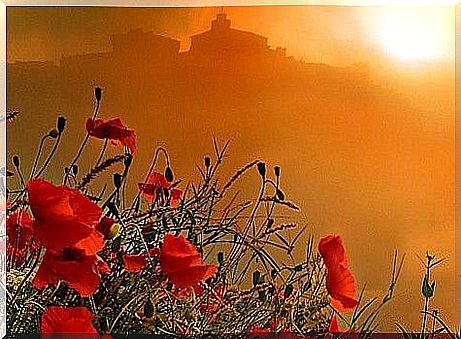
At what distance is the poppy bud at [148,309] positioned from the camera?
181 cm

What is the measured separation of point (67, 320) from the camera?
1.82m

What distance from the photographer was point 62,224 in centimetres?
181

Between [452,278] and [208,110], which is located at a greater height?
[208,110]

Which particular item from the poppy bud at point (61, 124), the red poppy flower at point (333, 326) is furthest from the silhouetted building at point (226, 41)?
the red poppy flower at point (333, 326)

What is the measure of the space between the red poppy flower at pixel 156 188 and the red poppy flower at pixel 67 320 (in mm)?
331

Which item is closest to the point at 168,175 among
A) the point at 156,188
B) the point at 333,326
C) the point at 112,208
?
the point at 156,188

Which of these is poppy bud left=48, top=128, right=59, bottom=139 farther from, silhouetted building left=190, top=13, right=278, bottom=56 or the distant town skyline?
silhouetted building left=190, top=13, right=278, bottom=56

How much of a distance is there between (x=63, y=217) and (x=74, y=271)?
0.46 ft

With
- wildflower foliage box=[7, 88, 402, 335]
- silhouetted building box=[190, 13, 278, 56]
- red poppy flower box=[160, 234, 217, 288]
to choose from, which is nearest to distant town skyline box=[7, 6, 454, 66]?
silhouetted building box=[190, 13, 278, 56]

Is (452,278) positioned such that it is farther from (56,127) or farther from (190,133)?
(56,127)

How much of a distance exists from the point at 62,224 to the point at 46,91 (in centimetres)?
34

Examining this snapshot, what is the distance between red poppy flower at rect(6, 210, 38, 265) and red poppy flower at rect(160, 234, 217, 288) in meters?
0.33

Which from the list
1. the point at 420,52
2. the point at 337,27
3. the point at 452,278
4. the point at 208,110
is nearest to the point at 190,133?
the point at 208,110

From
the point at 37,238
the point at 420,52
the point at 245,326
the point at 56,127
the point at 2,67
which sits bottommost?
the point at 245,326
